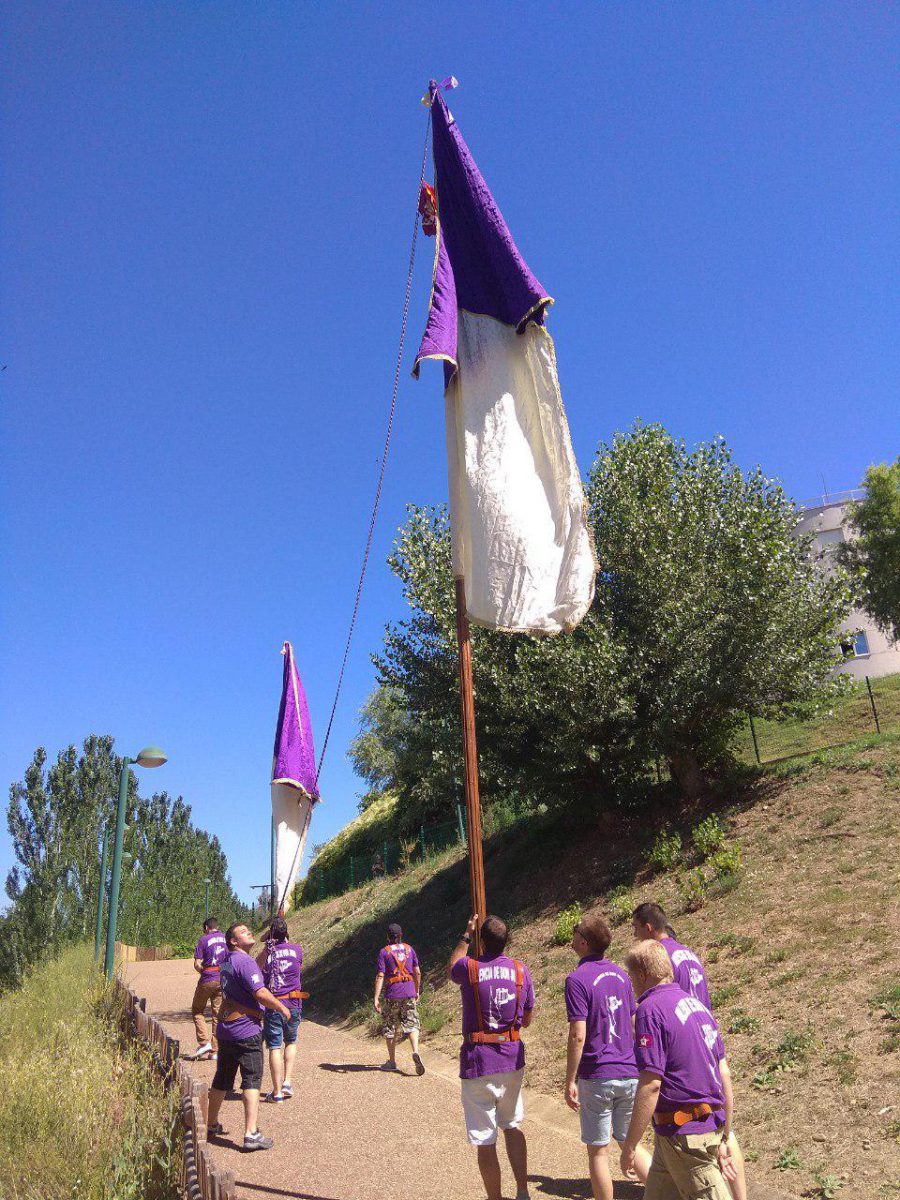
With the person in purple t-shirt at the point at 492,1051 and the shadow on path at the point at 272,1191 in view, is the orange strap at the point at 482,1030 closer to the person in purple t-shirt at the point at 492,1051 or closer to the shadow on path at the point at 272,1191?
the person in purple t-shirt at the point at 492,1051

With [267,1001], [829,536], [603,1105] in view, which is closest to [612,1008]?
[603,1105]

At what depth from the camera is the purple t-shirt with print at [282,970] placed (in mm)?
8461

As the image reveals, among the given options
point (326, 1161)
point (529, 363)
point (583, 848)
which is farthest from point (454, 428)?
point (583, 848)

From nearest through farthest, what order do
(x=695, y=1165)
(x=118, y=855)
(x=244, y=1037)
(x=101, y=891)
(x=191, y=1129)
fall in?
(x=695, y=1165), (x=191, y=1129), (x=244, y=1037), (x=118, y=855), (x=101, y=891)

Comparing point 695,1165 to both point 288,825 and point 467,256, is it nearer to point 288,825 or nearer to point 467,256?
point 467,256

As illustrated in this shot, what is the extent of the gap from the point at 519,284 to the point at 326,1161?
698 centimetres

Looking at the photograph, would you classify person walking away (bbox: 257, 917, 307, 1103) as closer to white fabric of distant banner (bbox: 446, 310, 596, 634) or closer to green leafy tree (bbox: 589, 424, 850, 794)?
white fabric of distant banner (bbox: 446, 310, 596, 634)

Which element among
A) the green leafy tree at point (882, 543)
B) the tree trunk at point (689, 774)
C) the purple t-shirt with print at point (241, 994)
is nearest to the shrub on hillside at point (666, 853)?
the tree trunk at point (689, 774)

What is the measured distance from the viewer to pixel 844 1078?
634 cm

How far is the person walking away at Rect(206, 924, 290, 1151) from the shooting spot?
6.46 metres

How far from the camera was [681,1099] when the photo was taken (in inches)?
136

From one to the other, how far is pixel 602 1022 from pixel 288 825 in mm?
6976

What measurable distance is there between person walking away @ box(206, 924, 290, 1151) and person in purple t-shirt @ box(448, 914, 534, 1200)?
2.20 metres

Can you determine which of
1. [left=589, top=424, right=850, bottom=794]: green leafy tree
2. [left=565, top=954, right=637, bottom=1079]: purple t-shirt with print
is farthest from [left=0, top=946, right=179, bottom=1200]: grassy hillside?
[left=589, top=424, right=850, bottom=794]: green leafy tree
